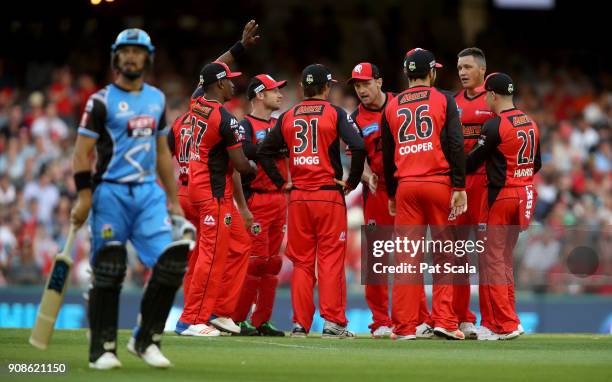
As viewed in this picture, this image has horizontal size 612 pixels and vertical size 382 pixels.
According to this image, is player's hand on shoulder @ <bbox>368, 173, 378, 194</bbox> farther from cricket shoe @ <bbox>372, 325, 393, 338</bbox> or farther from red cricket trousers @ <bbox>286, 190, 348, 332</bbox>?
cricket shoe @ <bbox>372, 325, 393, 338</bbox>

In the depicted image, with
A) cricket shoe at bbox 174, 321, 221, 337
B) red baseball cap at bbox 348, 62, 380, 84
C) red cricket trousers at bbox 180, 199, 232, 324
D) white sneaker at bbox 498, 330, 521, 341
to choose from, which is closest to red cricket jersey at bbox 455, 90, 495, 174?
red baseball cap at bbox 348, 62, 380, 84

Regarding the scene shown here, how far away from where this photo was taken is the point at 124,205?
30.4 ft

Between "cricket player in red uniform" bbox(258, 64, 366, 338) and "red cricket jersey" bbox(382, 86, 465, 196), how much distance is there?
72 centimetres

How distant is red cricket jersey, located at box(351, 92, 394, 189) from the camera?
43.9ft

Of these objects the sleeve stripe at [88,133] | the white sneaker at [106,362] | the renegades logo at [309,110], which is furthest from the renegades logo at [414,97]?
the white sneaker at [106,362]

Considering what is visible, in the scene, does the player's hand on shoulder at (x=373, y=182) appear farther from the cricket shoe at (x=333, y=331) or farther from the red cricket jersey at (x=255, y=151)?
the cricket shoe at (x=333, y=331)

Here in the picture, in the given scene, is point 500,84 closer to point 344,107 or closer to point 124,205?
point 124,205

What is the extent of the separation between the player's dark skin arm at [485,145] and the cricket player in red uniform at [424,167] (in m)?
0.67

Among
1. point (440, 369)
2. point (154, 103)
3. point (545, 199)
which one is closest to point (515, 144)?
point (440, 369)

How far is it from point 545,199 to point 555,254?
4.86m

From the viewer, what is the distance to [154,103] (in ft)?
30.7

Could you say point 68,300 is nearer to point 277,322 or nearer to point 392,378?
point 277,322

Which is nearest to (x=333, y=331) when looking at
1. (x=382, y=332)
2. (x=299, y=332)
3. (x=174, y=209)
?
(x=299, y=332)

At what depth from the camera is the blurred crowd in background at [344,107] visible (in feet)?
61.0
